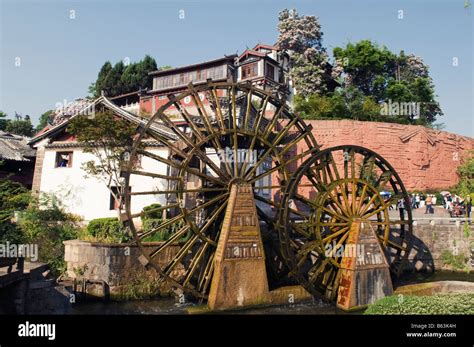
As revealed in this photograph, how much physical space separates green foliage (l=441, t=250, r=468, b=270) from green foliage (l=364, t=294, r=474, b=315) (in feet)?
42.4

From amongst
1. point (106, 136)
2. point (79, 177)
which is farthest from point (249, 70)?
point (106, 136)

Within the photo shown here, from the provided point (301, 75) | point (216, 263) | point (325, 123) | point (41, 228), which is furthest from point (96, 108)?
point (301, 75)

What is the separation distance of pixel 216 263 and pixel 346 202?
4.91 metres

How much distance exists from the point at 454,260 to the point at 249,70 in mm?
23420

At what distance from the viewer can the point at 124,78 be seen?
42875 mm

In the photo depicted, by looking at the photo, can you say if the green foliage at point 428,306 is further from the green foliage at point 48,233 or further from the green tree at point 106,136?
the green tree at point 106,136

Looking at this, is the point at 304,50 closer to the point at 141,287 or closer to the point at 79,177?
the point at 79,177

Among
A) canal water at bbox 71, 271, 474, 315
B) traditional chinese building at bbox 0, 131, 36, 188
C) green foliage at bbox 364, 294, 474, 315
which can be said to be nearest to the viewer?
green foliage at bbox 364, 294, 474, 315

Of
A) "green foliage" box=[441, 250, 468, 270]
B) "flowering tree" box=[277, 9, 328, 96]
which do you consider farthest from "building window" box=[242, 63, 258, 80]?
"green foliage" box=[441, 250, 468, 270]

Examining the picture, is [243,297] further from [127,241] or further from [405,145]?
[405,145]

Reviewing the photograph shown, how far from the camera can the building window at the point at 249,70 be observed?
34944 mm

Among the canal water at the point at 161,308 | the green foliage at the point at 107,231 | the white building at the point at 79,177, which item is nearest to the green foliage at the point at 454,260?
the canal water at the point at 161,308

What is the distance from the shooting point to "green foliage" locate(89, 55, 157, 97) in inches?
1686

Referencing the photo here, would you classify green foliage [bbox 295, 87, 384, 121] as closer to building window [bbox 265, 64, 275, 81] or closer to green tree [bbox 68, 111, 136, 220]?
building window [bbox 265, 64, 275, 81]
